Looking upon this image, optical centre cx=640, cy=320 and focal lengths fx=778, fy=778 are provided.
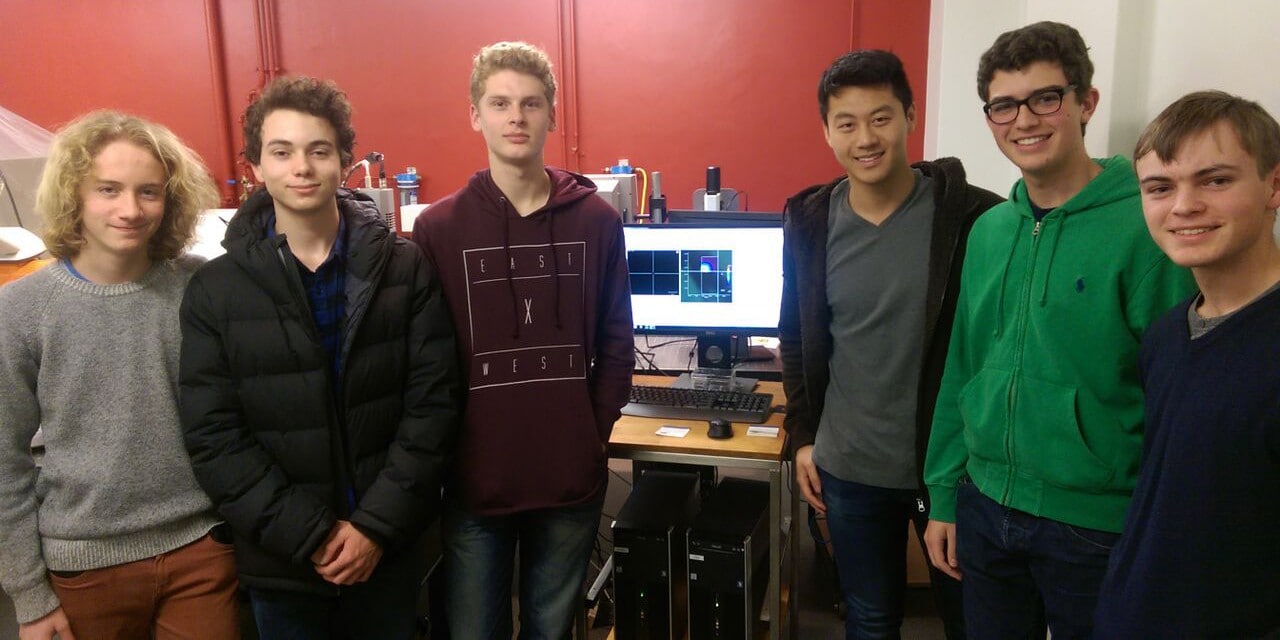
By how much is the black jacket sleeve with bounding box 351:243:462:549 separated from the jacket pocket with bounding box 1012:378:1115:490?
3.32 feet

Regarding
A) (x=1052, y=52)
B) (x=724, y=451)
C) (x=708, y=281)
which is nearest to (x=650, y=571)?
(x=724, y=451)

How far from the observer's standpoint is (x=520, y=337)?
1616mm

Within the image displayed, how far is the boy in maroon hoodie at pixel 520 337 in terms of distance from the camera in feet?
5.25

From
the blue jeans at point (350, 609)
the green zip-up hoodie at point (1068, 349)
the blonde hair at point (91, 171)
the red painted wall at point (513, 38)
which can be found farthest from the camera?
the red painted wall at point (513, 38)

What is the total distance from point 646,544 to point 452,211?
3.47ft

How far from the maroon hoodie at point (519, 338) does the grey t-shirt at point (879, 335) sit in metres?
0.52

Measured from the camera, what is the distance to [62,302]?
1.36 metres

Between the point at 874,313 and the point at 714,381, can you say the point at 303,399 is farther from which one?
the point at 714,381

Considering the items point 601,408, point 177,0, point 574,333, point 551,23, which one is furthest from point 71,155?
point 177,0

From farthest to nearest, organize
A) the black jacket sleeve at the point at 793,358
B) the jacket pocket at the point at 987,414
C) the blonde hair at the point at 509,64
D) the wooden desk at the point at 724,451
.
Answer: the wooden desk at the point at 724,451
the black jacket sleeve at the point at 793,358
the blonde hair at the point at 509,64
the jacket pocket at the point at 987,414

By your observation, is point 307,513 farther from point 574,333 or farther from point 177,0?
point 177,0

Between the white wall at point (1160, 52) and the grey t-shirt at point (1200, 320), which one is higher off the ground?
the white wall at point (1160, 52)

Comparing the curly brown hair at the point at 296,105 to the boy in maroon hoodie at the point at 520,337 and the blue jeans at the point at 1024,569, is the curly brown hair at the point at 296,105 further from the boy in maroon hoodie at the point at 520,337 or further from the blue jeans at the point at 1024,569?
the blue jeans at the point at 1024,569

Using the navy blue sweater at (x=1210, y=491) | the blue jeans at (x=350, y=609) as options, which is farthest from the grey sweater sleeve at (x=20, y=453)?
the navy blue sweater at (x=1210, y=491)
